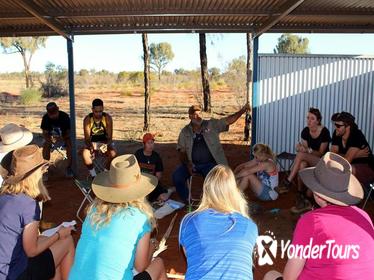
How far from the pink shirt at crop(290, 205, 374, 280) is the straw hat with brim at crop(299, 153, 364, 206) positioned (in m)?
0.21

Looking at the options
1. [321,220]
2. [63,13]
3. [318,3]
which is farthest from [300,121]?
[321,220]

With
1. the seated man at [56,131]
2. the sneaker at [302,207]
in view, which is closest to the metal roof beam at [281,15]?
the sneaker at [302,207]

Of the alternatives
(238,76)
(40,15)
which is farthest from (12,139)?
(238,76)

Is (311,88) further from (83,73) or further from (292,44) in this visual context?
(292,44)

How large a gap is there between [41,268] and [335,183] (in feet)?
6.72

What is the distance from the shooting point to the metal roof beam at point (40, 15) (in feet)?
20.9

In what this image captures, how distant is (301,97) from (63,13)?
428 centimetres

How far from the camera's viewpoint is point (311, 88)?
8.24m

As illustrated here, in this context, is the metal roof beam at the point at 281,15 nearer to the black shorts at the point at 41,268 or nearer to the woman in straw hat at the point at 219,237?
the woman in straw hat at the point at 219,237

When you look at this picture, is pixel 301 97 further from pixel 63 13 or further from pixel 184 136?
pixel 63 13

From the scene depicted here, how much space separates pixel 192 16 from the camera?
7719 mm

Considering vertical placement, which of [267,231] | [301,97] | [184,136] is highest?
[301,97]

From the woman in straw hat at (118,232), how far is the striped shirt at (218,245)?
294mm

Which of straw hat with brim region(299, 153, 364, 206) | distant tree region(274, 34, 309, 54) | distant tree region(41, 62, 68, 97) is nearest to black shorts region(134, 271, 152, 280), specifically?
straw hat with brim region(299, 153, 364, 206)
